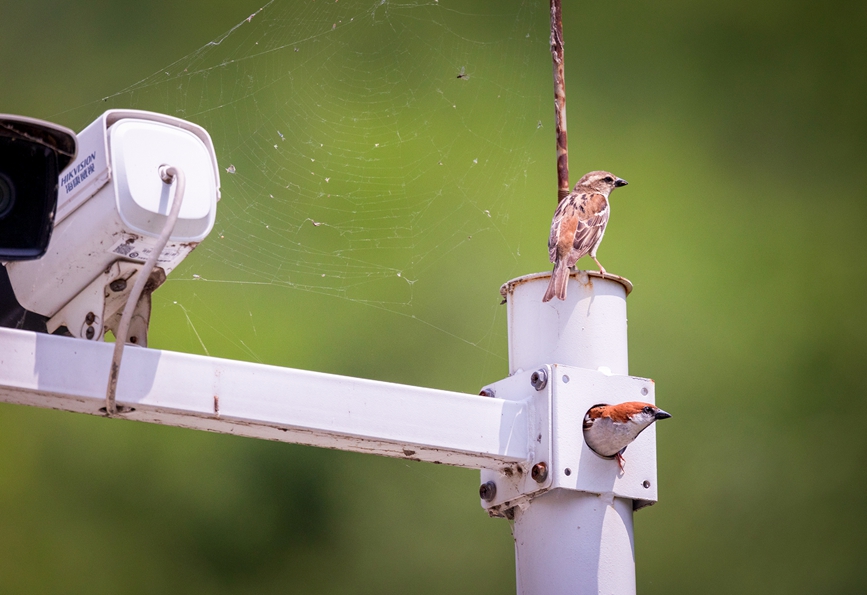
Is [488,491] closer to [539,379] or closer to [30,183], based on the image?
[539,379]

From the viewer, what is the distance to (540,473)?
2270 mm

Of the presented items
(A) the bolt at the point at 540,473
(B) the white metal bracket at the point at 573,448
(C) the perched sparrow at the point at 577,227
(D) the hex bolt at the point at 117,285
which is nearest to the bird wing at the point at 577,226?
(C) the perched sparrow at the point at 577,227

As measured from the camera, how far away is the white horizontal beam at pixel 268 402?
6.48ft

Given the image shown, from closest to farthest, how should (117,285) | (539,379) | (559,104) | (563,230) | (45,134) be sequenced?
1. (45,134)
2. (117,285)
3. (539,379)
4. (559,104)
5. (563,230)

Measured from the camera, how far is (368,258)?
8359mm

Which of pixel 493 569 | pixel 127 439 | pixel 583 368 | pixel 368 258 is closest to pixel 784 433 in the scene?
pixel 493 569

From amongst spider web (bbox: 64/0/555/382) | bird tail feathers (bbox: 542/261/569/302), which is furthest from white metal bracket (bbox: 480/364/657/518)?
spider web (bbox: 64/0/555/382)

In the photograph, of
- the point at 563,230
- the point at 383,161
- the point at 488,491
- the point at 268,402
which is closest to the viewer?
the point at 268,402

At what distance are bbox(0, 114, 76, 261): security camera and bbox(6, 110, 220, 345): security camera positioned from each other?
0.46 ft

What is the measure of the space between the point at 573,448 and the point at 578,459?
3 centimetres

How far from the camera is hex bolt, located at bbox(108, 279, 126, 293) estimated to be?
2201mm

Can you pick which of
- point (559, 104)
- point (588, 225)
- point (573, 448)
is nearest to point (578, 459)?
point (573, 448)

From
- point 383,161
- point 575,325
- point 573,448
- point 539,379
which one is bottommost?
point 573,448

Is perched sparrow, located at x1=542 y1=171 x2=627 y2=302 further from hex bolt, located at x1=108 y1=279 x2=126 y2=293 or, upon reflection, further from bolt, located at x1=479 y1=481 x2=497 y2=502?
hex bolt, located at x1=108 y1=279 x2=126 y2=293
